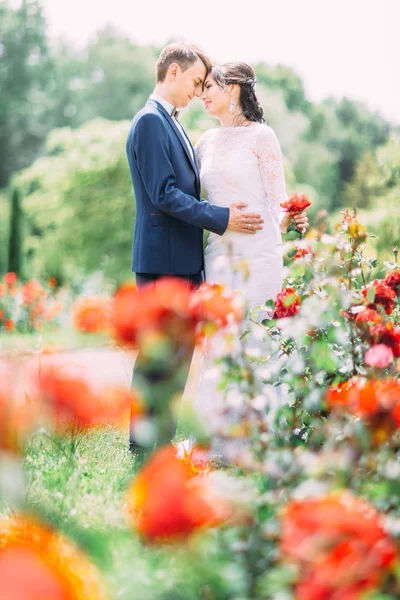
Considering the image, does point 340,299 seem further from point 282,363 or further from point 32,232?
point 32,232

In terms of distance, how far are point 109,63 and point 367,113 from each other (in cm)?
1414

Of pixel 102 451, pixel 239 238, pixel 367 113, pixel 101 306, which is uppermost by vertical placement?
pixel 367 113

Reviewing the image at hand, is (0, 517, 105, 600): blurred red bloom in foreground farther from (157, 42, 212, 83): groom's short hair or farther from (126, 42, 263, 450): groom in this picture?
(157, 42, 212, 83): groom's short hair

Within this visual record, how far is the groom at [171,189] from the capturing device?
3396 millimetres

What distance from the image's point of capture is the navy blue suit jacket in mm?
3385

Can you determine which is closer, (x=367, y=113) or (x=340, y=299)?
(x=340, y=299)

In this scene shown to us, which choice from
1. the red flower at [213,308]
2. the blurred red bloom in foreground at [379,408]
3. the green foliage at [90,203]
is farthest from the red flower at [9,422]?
the green foliage at [90,203]

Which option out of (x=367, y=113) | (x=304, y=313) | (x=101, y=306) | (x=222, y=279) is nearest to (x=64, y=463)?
(x=101, y=306)

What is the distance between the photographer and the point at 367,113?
3656 centimetres

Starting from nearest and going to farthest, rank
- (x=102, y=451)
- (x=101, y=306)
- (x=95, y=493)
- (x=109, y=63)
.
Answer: (x=95, y=493), (x=101, y=306), (x=102, y=451), (x=109, y=63)

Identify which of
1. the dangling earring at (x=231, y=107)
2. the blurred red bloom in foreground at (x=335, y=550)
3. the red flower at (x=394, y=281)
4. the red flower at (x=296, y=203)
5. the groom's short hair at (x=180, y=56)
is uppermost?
the groom's short hair at (x=180, y=56)

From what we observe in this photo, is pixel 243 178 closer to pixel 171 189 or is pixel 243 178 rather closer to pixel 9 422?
pixel 171 189

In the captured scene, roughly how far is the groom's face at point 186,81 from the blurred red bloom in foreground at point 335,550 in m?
2.77

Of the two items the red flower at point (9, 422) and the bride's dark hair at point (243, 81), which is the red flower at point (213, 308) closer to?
the red flower at point (9, 422)
